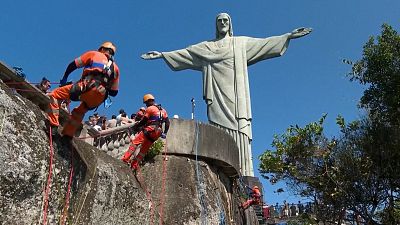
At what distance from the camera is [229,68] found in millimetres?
21875

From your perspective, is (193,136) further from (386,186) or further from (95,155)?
(386,186)

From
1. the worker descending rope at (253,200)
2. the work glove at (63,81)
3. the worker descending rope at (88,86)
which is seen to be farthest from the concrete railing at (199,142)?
the work glove at (63,81)

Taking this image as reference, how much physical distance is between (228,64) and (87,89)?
16.8 metres

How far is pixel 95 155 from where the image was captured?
693 cm

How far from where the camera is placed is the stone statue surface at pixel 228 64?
2083 cm

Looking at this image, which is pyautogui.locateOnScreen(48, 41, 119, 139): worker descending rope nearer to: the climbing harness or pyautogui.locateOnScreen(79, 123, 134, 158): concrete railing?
pyautogui.locateOnScreen(79, 123, 134, 158): concrete railing

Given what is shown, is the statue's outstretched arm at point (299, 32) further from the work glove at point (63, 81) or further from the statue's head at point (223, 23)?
the work glove at point (63, 81)

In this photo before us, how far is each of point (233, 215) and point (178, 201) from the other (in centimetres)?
274

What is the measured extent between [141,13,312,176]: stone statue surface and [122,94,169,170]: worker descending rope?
39.4 feet

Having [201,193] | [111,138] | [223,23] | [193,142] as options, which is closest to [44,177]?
[111,138]

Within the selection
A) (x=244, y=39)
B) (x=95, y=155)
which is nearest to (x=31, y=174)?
(x=95, y=155)

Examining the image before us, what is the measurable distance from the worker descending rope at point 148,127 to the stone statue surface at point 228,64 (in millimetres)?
12016

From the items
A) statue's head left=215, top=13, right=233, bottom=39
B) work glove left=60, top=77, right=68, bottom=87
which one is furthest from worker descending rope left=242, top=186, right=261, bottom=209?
statue's head left=215, top=13, right=233, bottom=39

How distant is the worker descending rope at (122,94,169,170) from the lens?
7.95 m
